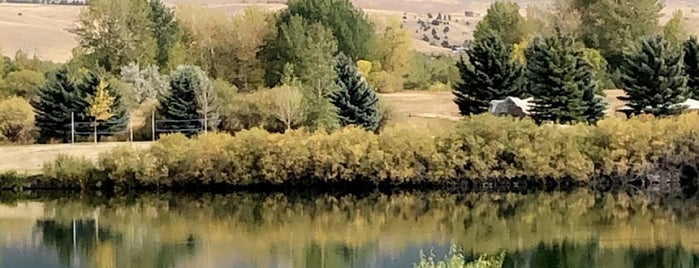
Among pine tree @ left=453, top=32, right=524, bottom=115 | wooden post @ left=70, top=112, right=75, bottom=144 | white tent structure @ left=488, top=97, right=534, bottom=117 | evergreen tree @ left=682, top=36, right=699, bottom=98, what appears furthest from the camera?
evergreen tree @ left=682, top=36, right=699, bottom=98

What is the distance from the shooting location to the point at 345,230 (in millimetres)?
34031

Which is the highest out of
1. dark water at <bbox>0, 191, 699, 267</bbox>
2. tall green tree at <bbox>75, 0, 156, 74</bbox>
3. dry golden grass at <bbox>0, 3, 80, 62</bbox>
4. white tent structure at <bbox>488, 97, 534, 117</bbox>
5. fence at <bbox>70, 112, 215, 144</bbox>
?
dry golden grass at <bbox>0, 3, 80, 62</bbox>

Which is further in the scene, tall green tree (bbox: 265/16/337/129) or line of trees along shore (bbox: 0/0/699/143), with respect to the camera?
tall green tree (bbox: 265/16/337/129)

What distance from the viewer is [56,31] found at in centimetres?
10938

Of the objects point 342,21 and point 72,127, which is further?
point 342,21

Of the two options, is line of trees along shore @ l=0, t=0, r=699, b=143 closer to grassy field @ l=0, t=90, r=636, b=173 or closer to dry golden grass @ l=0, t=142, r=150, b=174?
grassy field @ l=0, t=90, r=636, b=173

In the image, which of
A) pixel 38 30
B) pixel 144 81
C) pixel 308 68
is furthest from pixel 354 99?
pixel 38 30

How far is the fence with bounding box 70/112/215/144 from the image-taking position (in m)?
50.1

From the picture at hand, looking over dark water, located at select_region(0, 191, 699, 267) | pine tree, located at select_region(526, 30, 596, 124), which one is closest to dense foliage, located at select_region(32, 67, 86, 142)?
dark water, located at select_region(0, 191, 699, 267)

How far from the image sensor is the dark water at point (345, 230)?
28.8 meters

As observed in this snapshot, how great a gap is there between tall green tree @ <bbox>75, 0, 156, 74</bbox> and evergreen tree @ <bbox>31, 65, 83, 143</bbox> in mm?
11906

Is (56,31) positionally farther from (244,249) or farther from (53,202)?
(244,249)

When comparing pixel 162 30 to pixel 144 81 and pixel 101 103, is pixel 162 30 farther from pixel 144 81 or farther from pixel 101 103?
pixel 101 103

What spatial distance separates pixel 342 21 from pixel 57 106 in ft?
64.6
